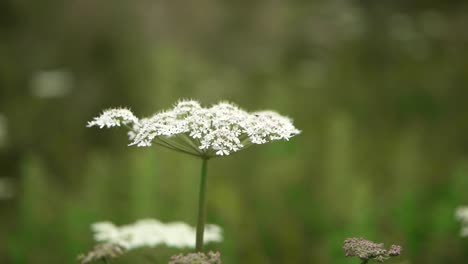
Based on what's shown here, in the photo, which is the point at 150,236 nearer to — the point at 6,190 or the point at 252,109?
the point at 6,190

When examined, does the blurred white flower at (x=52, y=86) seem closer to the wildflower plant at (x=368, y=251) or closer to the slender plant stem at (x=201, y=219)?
the slender plant stem at (x=201, y=219)

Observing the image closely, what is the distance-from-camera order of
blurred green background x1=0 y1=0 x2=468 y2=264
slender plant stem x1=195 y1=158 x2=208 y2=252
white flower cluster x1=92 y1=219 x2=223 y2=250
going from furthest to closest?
blurred green background x1=0 y1=0 x2=468 y2=264, white flower cluster x1=92 y1=219 x2=223 y2=250, slender plant stem x1=195 y1=158 x2=208 y2=252

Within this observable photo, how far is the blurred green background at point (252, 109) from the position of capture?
11.1 feet

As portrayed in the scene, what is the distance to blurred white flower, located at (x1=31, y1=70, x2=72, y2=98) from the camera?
A: 254 inches

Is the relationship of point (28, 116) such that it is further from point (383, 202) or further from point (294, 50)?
point (383, 202)

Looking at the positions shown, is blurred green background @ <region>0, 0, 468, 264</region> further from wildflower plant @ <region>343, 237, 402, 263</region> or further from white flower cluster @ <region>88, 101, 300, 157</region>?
wildflower plant @ <region>343, 237, 402, 263</region>

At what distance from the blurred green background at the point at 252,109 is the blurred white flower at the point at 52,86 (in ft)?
0.10

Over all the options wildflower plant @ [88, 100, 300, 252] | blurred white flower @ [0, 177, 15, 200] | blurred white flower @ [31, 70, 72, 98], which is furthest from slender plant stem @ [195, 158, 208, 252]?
blurred white flower @ [31, 70, 72, 98]

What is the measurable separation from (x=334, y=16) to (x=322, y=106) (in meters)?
1.49

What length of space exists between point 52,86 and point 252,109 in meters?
2.48

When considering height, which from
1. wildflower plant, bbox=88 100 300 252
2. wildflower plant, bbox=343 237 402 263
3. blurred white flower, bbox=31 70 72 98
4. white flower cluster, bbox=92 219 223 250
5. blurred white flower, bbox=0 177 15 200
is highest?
blurred white flower, bbox=31 70 72 98

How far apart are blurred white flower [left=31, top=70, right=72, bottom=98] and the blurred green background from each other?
0.10 feet

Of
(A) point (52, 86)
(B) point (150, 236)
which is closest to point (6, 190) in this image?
(A) point (52, 86)

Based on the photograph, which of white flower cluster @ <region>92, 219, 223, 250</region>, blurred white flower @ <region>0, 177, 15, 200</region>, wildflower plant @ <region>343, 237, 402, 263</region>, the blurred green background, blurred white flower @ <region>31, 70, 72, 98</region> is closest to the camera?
wildflower plant @ <region>343, 237, 402, 263</region>
